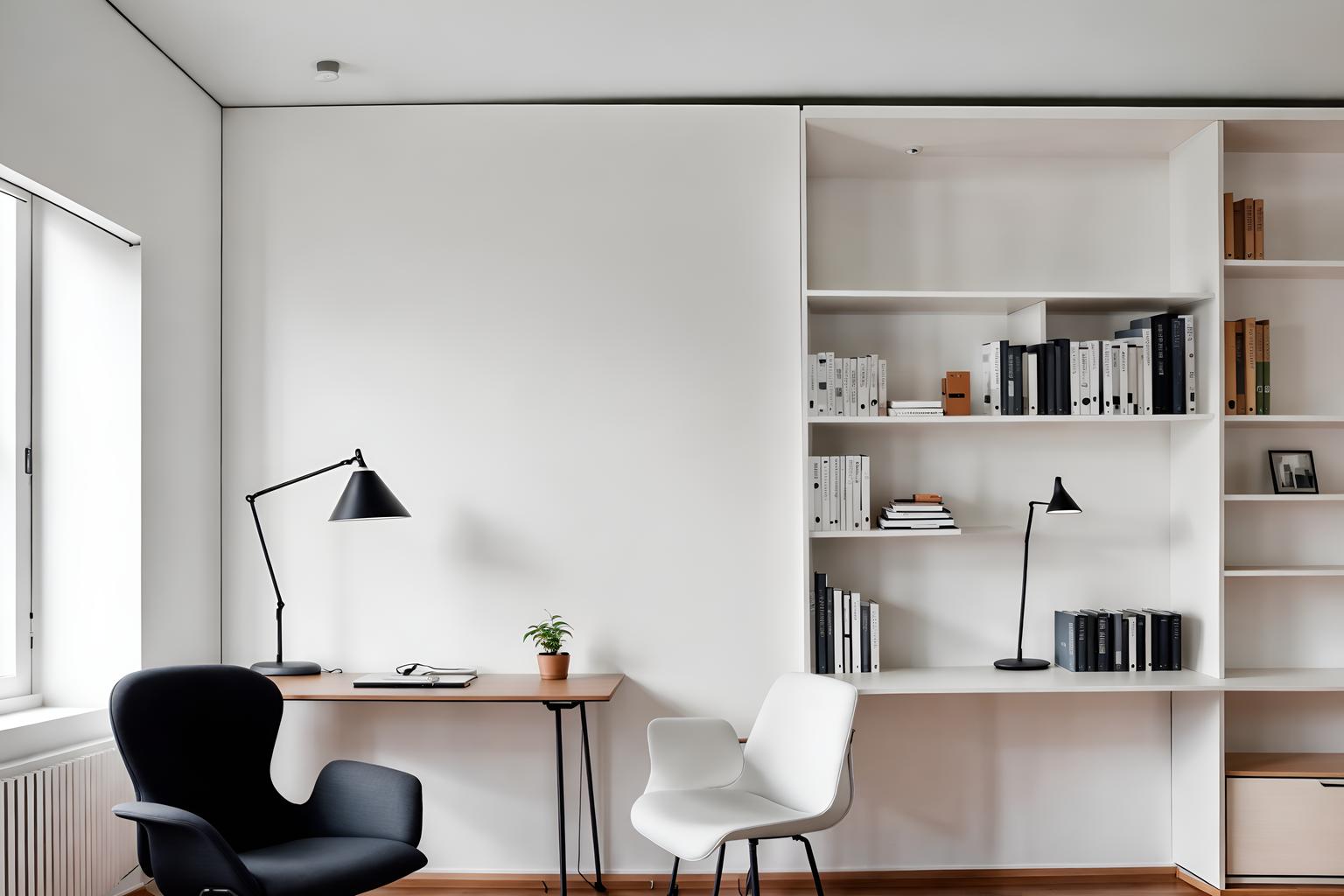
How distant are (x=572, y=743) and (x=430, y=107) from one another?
2354 millimetres

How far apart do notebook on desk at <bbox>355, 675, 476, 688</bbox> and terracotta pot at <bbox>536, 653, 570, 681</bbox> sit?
246 mm

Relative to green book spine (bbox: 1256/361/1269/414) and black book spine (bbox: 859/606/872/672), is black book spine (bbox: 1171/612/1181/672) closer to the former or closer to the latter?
green book spine (bbox: 1256/361/1269/414)

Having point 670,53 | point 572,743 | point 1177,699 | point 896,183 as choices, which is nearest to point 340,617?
point 572,743

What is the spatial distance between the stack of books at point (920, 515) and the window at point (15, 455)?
8.96ft

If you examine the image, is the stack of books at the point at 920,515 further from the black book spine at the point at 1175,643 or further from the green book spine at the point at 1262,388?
the green book spine at the point at 1262,388

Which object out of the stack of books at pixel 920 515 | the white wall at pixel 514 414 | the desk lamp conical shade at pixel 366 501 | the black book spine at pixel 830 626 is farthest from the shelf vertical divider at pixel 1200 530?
the desk lamp conical shade at pixel 366 501

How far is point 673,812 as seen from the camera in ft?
9.45

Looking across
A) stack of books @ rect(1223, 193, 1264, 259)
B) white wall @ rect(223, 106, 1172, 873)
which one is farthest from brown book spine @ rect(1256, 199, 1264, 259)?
white wall @ rect(223, 106, 1172, 873)

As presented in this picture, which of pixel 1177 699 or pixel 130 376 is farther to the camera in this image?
pixel 1177 699

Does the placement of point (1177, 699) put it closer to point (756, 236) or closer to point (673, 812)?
point (673, 812)

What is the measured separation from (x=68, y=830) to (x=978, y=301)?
10.8 feet

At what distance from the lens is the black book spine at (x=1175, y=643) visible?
3.61m

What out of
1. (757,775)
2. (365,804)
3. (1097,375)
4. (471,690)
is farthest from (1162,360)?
(365,804)

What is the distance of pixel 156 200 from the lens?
3.26 metres
